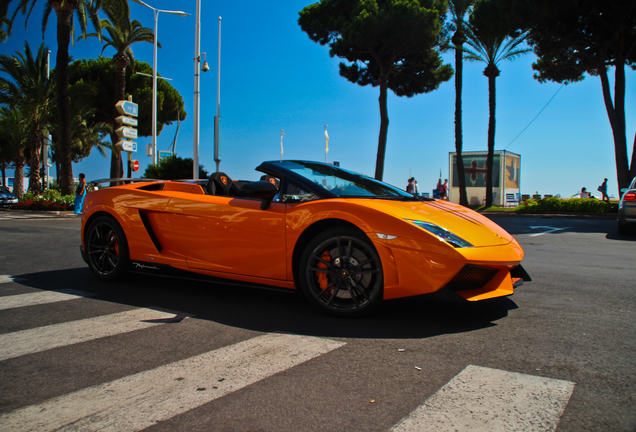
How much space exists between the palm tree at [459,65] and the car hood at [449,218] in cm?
2530

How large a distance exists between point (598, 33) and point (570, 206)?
866 cm

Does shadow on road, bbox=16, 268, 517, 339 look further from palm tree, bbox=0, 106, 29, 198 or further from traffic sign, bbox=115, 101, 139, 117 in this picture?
palm tree, bbox=0, 106, 29, 198

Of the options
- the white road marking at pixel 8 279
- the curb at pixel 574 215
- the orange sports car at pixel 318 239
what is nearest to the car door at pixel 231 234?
the orange sports car at pixel 318 239

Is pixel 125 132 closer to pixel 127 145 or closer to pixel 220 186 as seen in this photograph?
pixel 127 145

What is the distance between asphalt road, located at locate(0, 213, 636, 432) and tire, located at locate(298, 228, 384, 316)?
138 mm

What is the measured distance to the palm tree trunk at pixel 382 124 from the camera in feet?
89.9

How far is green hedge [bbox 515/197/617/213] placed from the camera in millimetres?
19203

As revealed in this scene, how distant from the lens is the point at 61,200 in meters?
22.1

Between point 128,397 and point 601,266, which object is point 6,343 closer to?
point 128,397

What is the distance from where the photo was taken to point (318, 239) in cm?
351

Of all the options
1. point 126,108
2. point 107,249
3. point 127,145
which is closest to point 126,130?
point 127,145

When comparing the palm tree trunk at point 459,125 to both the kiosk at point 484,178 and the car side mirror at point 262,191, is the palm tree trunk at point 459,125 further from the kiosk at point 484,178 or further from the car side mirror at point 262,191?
the car side mirror at point 262,191

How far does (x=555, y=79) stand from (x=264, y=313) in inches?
1166

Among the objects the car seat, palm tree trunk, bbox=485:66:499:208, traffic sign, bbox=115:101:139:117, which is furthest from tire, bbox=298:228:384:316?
palm tree trunk, bbox=485:66:499:208
